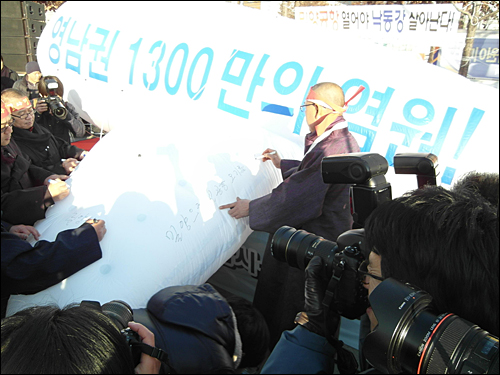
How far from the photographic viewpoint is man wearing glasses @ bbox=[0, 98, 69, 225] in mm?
1463

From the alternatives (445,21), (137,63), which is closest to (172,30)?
(137,63)

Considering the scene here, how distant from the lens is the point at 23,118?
6.71 ft

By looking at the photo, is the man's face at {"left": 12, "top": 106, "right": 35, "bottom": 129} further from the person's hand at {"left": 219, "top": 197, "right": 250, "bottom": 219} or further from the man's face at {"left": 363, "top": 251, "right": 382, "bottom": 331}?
the man's face at {"left": 363, "top": 251, "right": 382, "bottom": 331}

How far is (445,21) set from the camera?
736cm

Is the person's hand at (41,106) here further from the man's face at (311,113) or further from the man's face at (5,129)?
the man's face at (311,113)

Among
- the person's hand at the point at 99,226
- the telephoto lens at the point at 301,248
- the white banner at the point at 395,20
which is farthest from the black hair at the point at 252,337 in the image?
the white banner at the point at 395,20

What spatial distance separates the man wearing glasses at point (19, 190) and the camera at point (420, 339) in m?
1.35

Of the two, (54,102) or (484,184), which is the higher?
(484,184)

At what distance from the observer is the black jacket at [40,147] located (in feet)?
6.81

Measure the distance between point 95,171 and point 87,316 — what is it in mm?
1252

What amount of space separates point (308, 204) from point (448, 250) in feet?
3.17

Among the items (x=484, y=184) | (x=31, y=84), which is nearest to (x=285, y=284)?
(x=484, y=184)

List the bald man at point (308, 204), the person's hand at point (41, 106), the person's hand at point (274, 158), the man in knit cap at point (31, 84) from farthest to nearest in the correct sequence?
the man in knit cap at point (31, 84) → the person's hand at point (41, 106) → the person's hand at point (274, 158) → the bald man at point (308, 204)

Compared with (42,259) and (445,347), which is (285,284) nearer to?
(42,259)
